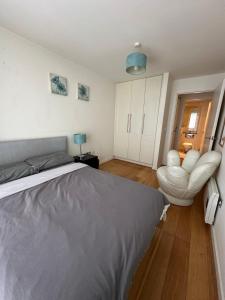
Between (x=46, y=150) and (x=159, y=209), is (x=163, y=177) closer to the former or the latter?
(x=159, y=209)

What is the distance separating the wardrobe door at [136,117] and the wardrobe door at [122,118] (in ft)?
Result: 0.42

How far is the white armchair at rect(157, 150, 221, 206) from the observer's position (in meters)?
1.82

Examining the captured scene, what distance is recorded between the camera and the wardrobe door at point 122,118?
12.8 feet

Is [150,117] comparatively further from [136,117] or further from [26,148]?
[26,148]

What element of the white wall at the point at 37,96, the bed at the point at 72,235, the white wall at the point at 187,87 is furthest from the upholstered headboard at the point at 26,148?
the white wall at the point at 187,87

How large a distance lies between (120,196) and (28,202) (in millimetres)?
859

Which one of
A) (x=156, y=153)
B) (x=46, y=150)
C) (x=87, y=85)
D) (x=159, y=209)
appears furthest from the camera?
(x=156, y=153)

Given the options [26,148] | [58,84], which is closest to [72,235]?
[26,148]

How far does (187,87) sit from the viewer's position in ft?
11.2

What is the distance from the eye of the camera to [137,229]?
1.02 metres

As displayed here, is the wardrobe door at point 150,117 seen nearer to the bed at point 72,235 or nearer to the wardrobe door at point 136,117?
the wardrobe door at point 136,117

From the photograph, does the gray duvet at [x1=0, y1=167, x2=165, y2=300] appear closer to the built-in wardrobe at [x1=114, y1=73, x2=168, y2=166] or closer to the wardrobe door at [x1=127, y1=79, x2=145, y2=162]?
the built-in wardrobe at [x1=114, y1=73, x2=168, y2=166]

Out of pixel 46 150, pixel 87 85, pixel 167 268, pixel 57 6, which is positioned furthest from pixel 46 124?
pixel 167 268

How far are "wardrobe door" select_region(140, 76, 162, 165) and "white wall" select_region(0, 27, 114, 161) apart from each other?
1273 mm
